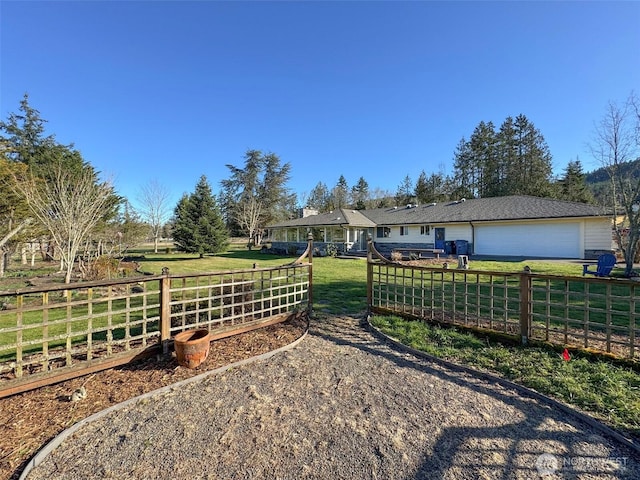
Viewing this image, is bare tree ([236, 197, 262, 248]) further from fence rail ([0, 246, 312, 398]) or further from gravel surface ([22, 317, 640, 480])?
gravel surface ([22, 317, 640, 480])

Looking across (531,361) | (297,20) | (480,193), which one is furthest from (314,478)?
(480,193)

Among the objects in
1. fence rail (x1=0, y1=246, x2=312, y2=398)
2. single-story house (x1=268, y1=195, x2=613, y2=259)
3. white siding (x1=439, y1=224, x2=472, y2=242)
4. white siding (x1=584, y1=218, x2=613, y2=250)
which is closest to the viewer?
fence rail (x1=0, y1=246, x2=312, y2=398)

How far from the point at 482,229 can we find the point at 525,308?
17140mm

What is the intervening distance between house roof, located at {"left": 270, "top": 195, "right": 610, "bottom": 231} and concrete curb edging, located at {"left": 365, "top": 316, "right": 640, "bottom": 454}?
1451cm

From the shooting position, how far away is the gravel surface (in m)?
1.96

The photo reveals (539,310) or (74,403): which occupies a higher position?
(539,310)

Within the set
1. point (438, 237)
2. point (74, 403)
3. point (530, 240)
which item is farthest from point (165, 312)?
point (438, 237)

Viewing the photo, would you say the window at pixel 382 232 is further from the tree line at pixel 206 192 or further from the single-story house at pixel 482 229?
the tree line at pixel 206 192

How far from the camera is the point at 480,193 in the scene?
1374 inches

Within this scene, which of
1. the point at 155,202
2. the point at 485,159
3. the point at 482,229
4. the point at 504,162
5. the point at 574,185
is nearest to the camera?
the point at 482,229

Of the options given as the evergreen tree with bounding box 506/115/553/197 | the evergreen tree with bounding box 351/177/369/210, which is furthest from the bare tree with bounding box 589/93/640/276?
the evergreen tree with bounding box 351/177/369/210

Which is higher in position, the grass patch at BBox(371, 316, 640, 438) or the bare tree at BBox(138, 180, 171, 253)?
the bare tree at BBox(138, 180, 171, 253)

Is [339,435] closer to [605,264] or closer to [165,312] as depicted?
[165,312]

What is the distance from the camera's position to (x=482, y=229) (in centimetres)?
1917
